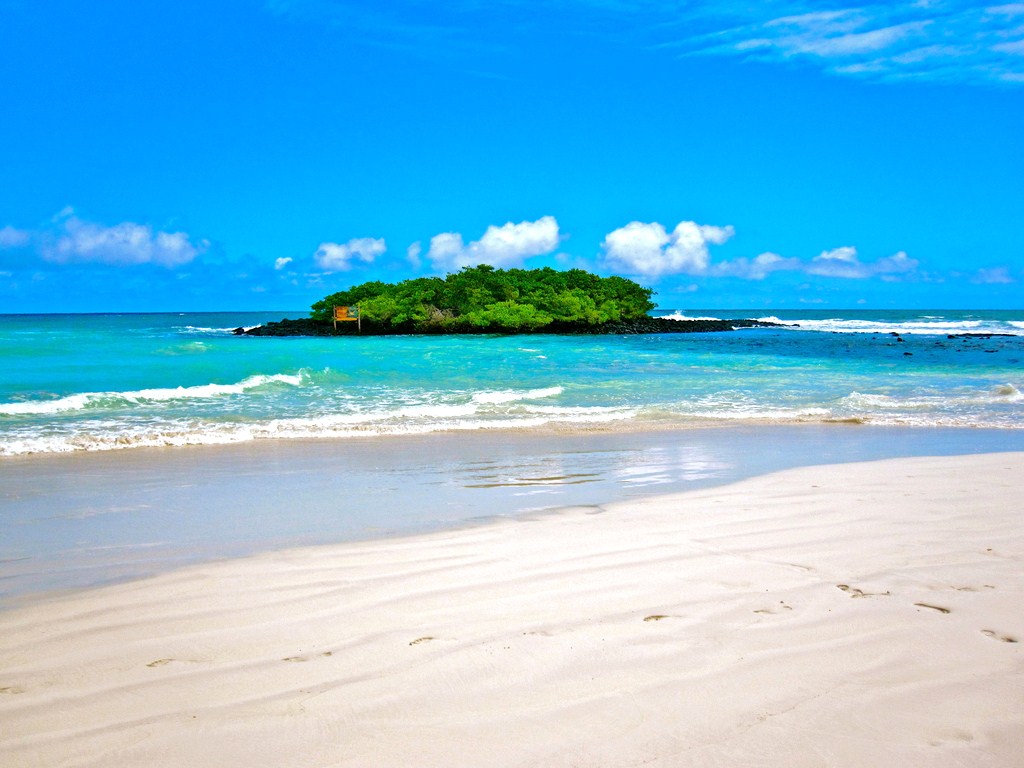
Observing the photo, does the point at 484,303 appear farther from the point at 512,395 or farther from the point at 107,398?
the point at 107,398

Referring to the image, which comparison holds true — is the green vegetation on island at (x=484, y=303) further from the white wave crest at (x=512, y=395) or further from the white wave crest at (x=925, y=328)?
the white wave crest at (x=512, y=395)

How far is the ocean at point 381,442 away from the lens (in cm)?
614

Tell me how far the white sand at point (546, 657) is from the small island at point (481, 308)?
169 ft

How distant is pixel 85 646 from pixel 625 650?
2579 millimetres

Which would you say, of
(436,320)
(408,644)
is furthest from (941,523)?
(436,320)

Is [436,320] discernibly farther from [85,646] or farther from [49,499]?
[85,646]

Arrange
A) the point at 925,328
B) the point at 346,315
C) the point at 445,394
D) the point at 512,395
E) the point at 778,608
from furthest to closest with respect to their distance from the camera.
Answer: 1. the point at 925,328
2. the point at 346,315
3. the point at 445,394
4. the point at 512,395
5. the point at 778,608

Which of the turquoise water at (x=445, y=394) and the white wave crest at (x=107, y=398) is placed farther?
the white wave crest at (x=107, y=398)

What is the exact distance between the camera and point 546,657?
3.34 metres

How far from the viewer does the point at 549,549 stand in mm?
5191

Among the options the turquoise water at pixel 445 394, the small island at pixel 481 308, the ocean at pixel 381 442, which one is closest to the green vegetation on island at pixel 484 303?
the small island at pixel 481 308

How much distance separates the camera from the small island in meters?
56.4

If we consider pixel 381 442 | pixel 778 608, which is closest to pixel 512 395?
pixel 381 442

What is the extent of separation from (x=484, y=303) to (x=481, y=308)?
1.53 feet
